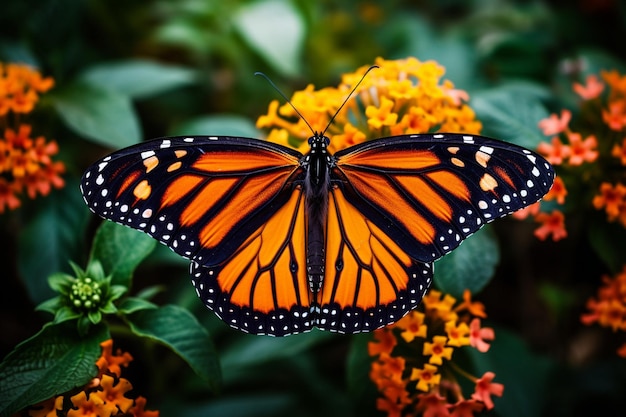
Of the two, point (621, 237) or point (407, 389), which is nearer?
point (407, 389)

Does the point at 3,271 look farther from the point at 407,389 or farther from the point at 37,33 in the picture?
the point at 407,389

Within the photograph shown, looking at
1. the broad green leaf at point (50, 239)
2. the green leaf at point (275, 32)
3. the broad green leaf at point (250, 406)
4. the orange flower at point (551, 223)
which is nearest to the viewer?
the orange flower at point (551, 223)

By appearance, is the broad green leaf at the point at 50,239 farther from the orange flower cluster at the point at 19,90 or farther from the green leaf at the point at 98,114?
the orange flower cluster at the point at 19,90

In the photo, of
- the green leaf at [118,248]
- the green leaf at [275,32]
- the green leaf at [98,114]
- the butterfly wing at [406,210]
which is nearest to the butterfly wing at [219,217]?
the butterfly wing at [406,210]

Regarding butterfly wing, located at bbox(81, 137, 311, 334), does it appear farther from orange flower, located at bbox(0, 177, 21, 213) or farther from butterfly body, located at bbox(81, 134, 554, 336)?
orange flower, located at bbox(0, 177, 21, 213)

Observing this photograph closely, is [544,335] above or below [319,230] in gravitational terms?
above

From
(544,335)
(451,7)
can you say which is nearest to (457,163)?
(544,335)
